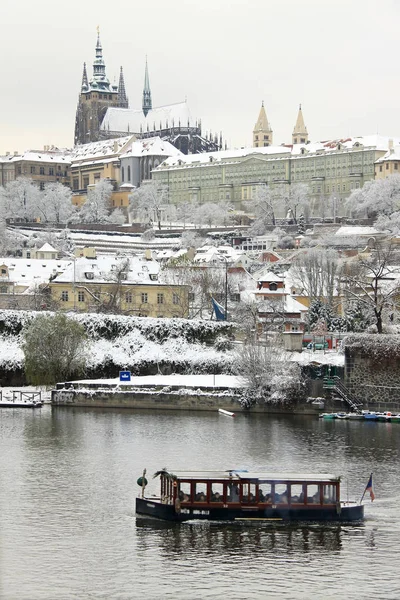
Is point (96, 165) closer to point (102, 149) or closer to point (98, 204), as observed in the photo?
point (102, 149)

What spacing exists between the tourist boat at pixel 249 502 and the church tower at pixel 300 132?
14475 cm

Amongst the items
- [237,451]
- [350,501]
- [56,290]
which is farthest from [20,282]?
[350,501]

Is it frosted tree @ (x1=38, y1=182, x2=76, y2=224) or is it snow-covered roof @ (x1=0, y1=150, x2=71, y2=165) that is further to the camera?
snow-covered roof @ (x1=0, y1=150, x2=71, y2=165)

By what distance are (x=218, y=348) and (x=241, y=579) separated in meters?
25.4

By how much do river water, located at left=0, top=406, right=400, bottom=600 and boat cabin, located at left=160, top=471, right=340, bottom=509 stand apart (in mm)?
532

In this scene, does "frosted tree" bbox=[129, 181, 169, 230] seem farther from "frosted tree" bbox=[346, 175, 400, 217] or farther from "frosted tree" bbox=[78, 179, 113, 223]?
"frosted tree" bbox=[346, 175, 400, 217]

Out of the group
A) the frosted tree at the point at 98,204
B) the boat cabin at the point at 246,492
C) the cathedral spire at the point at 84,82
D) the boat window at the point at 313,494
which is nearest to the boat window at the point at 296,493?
the boat cabin at the point at 246,492

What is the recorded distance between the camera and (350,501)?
89.2 feet

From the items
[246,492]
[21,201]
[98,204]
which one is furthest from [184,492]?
[98,204]

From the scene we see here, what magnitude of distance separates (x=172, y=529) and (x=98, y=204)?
124673 millimetres

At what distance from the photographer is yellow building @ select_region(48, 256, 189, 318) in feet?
195

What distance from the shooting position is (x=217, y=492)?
2695 cm

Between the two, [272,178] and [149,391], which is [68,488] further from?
[272,178]

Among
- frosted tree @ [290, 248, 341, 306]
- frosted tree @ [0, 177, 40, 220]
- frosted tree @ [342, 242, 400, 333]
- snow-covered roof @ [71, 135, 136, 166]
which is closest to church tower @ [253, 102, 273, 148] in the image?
snow-covered roof @ [71, 135, 136, 166]
